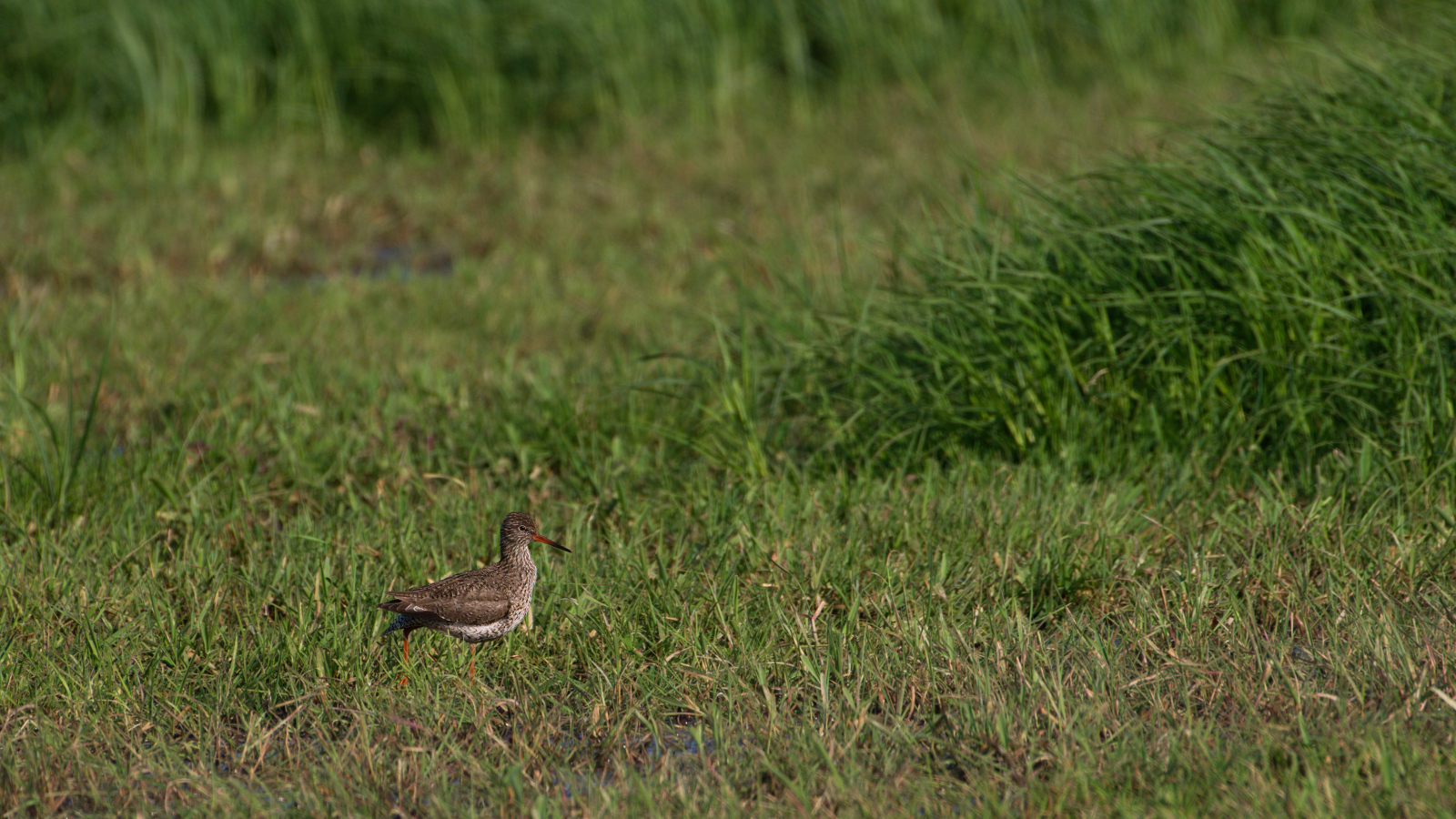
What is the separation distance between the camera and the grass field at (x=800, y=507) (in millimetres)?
3172

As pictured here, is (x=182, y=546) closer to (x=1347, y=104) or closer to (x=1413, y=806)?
(x=1413, y=806)

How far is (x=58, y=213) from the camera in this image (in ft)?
25.9

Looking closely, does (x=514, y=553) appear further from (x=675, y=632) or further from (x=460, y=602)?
(x=675, y=632)

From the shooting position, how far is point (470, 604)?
3607 mm

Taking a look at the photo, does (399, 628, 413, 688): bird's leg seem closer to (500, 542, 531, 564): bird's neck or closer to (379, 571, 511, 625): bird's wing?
(379, 571, 511, 625): bird's wing

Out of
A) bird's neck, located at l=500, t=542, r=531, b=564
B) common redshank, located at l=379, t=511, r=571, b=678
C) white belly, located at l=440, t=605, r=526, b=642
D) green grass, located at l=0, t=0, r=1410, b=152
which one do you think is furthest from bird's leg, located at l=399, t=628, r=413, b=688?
green grass, located at l=0, t=0, r=1410, b=152

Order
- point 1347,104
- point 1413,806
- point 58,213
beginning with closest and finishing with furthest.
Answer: point 1413,806, point 1347,104, point 58,213

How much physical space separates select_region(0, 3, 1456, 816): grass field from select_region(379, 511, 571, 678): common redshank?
0.37 ft

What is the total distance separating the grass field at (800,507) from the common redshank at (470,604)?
0.37 feet

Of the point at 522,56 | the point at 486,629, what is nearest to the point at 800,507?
the point at 486,629

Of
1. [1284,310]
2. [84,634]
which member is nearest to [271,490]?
[84,634]

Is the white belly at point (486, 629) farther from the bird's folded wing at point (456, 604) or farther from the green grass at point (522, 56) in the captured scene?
the green grass at point (522, 56)

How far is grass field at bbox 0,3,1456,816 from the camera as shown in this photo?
317 cm

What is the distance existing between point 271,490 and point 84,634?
120 cm
